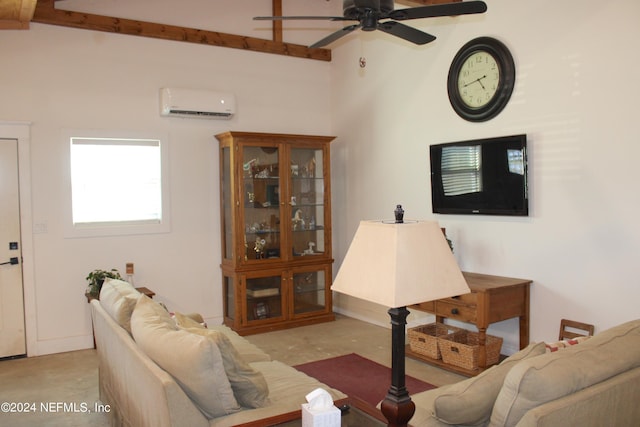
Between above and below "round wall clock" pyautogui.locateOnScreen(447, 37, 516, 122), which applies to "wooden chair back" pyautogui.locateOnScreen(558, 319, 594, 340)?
below

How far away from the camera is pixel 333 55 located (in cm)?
648

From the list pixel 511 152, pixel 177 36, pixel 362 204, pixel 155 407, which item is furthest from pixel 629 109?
pixel 177 36

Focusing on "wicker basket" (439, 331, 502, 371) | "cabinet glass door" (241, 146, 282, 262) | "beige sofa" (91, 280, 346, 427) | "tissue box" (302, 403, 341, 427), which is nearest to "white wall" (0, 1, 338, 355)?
Answer: "cabinet glass door" (241, 146, 282, 262)

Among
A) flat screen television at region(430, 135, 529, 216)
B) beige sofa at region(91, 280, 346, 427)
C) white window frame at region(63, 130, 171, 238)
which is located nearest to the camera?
beige sofa at region(91, 280, 346, 427)

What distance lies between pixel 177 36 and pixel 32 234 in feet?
8.05

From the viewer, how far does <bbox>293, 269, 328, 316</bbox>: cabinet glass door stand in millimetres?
5867

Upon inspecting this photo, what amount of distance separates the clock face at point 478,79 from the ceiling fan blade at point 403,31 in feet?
3.97

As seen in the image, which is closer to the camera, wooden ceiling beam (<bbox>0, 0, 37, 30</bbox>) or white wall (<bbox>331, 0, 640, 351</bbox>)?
white wall (<bbox>331, 0, 640, 351</bbox>)

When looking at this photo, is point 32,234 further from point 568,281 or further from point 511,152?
point 568,281

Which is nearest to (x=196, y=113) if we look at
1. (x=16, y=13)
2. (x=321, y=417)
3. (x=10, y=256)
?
(x=16, y=13)

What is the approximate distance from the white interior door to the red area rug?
2630 millimetres

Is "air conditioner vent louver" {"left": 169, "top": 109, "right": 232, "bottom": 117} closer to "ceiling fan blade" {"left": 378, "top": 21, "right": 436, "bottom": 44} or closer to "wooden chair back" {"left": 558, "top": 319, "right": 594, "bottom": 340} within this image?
"ceiling fan blade" {"left": 378, "top": 21, "right": 436, "bottom": 44}

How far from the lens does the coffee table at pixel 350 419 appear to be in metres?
2.07

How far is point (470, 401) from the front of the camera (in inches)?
73.0
